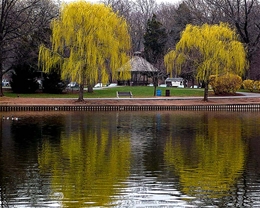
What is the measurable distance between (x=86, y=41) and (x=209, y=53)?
1187 cm

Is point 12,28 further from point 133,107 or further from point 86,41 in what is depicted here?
point 133,107

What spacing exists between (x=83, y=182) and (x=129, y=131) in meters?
13.6

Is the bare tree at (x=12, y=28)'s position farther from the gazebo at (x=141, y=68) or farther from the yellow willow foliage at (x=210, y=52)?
the yellow willow foliage at (x=210, y=52)

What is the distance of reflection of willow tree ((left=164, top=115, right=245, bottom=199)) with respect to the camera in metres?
14.1

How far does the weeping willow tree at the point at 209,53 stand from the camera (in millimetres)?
47906

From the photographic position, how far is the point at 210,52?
158ft

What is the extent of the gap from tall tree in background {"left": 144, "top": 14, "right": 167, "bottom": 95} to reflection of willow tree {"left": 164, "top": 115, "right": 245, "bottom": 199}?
43.2 metres

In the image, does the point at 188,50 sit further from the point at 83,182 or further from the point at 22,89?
the point at 83,182

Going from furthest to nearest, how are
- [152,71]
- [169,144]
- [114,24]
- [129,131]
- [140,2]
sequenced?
[140,2] → [152,71] → [114,24] → [129,131] → [169,144]

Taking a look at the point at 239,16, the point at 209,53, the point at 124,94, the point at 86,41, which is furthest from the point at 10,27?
the point at 239,16

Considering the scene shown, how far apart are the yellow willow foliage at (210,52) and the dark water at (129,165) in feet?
57.3

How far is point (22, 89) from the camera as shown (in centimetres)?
5344

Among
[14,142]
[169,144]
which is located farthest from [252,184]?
[14,142]

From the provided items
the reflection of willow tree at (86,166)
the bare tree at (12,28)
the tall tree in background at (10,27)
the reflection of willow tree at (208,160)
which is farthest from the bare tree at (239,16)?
the reflection of willow tree at (86,166)
